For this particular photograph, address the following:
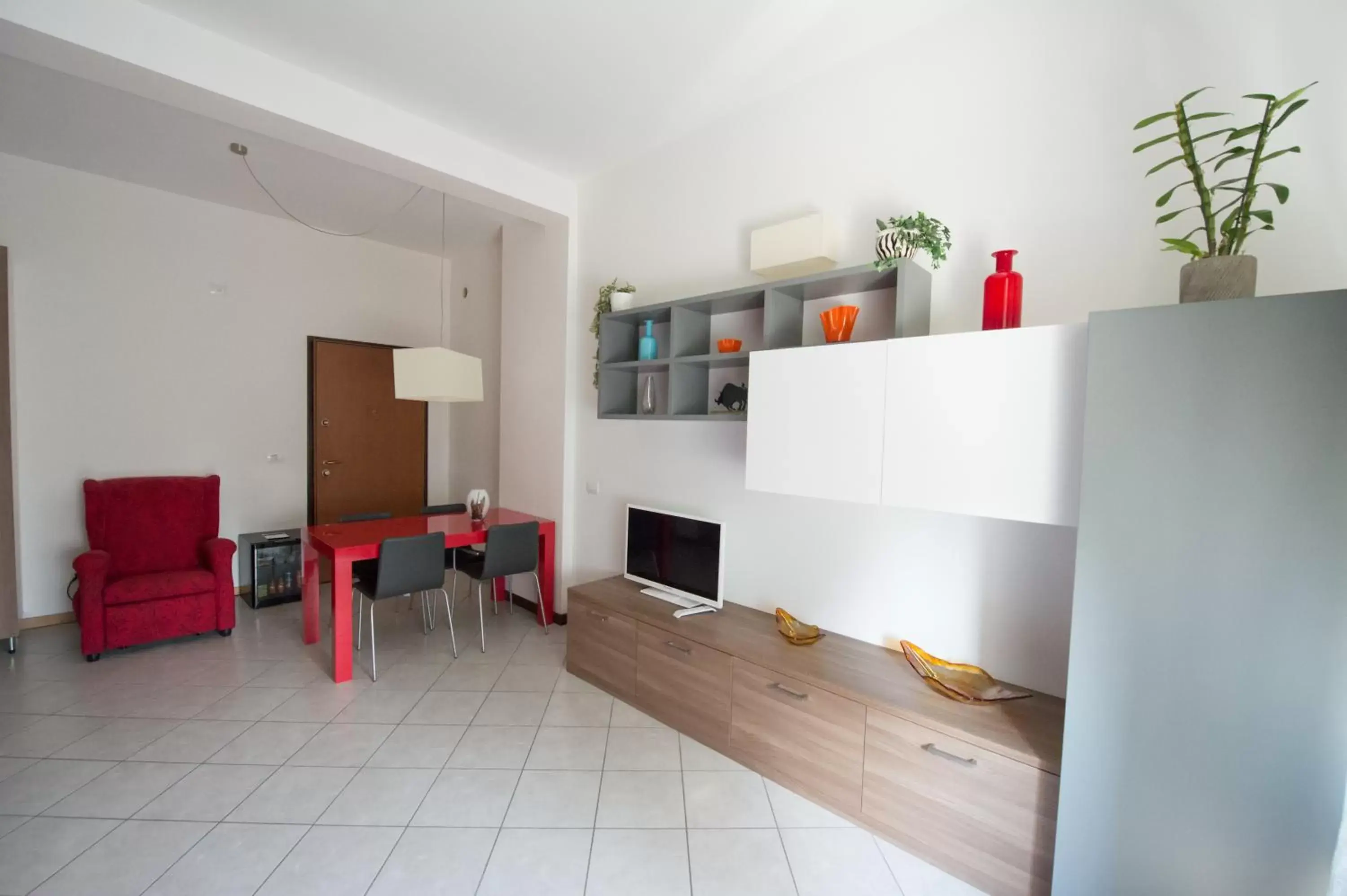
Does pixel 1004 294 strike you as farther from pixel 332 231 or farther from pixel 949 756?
pixel 332 231

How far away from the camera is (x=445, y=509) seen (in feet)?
14.1

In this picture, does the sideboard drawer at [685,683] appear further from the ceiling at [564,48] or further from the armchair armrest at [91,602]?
the armchair armrest at [91,602]

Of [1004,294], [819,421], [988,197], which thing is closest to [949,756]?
[819,421]

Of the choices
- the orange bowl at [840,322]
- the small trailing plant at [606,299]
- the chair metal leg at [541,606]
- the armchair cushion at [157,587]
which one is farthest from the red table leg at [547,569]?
the orange bowl at [840,322]

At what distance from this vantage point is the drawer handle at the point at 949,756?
5.62 feet

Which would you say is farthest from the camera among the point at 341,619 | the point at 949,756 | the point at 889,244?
the point at 341,619

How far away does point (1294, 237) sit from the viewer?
1554 millimetres

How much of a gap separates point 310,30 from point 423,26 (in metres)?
0.49

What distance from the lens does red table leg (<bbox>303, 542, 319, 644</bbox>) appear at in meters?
3.45

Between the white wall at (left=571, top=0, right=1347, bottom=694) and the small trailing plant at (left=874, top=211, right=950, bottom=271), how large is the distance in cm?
14

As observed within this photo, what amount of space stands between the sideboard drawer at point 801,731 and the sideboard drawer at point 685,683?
0.08 m

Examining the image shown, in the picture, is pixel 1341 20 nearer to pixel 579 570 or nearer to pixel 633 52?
pixel 633 52

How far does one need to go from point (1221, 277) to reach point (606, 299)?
2661mm

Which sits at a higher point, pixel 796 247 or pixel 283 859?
pixel 796 247
